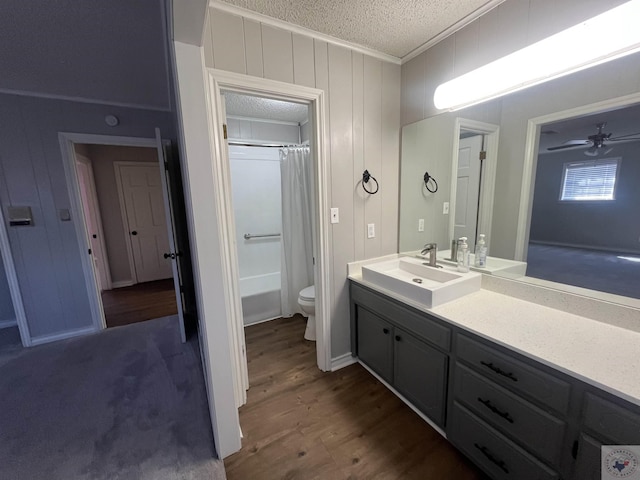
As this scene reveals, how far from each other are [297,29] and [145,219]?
13.5 feet

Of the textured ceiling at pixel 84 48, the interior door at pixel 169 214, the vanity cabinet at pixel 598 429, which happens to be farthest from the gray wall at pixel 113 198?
the vanity cabinet at pixel 598 429

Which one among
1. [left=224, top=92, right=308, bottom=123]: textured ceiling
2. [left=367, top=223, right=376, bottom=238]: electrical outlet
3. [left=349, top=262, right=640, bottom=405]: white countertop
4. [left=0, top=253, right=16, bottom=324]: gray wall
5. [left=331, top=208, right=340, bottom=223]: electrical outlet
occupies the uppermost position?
[left=224, top=92, right=308, bottom=123]: textured ceiling

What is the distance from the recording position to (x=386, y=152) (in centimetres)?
205

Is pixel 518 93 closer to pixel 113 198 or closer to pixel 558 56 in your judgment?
pixel 558 56

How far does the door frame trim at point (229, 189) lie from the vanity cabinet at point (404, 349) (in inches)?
11.1

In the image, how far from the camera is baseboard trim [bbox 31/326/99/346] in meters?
2.59

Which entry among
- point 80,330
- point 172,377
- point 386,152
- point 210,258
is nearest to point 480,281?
point 386,152

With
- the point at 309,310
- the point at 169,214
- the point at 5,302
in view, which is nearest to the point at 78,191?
the point at 169,214

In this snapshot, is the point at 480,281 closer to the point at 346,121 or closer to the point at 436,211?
the point at 436,211

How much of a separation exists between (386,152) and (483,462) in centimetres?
196

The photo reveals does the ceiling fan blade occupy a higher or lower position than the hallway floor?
higher

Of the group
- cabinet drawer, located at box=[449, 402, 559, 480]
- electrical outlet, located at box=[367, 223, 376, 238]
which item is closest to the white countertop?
cabinet drawer, located at box=[449, 402, 559, 480]

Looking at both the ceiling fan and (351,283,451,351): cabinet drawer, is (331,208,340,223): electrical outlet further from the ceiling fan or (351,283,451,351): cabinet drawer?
the ceiling fan

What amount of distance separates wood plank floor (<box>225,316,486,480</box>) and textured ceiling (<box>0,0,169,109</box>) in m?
2.44
